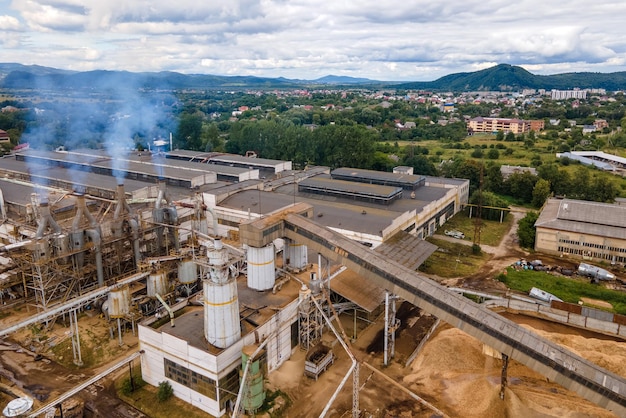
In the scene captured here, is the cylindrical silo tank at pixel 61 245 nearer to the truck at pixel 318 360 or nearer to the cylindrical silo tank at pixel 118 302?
the cylindrical silo tank at pixel 118 302

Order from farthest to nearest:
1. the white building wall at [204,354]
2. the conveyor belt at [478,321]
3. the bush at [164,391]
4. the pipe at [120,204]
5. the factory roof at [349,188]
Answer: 1. the factory roof at [349,188]
2. the pipe at [120,204]
3. the bush at [164,391]
4. the white building wall at [204,354]
5. the conveyor belt at [478,321]

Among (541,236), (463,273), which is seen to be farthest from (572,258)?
(463,273)

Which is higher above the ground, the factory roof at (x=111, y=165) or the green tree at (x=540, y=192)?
the factory roof at (x=111, y=165)

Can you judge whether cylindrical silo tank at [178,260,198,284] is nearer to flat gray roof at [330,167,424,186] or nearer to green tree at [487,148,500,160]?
flat gray roof at [330,167,424,186]

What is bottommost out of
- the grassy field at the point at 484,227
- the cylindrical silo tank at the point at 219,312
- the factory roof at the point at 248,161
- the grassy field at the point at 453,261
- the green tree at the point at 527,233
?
the grassy field at the point at 453,261

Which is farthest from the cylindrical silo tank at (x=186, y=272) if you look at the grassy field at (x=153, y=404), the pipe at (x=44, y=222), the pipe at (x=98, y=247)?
the grassy field at (x=153, y=404)

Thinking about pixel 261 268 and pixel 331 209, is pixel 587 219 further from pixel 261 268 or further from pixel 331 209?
pixel 261 268

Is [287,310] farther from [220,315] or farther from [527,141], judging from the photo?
[527,141]

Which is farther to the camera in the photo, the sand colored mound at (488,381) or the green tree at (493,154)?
the green tree at (493,154)
